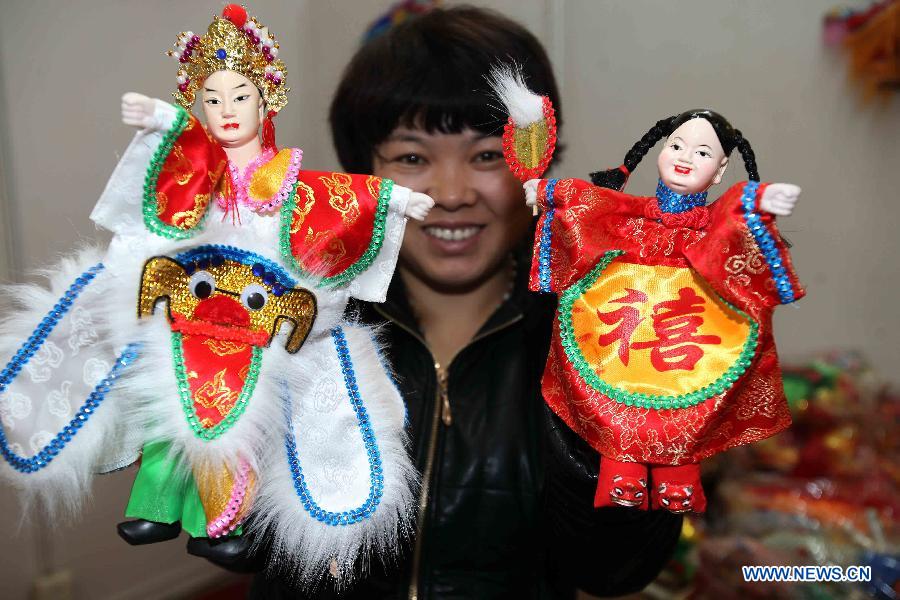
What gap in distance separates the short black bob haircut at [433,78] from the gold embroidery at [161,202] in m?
0.37

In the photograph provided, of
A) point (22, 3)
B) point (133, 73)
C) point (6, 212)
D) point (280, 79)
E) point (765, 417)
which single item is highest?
point (22, 3)

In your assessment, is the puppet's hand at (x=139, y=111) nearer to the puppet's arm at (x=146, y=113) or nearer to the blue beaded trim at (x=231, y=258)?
the puppet's arm at (x=146, y=113)

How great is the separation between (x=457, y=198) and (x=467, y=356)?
0.24 m

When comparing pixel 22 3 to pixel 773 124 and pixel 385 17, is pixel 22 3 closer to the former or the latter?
pixel 385 17

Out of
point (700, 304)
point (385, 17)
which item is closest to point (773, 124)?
point (385, 17)

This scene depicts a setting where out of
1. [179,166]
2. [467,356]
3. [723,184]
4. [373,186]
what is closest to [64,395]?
[179,166]

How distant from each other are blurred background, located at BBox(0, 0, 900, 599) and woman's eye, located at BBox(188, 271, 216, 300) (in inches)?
21.1

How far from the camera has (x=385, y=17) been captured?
1.41m

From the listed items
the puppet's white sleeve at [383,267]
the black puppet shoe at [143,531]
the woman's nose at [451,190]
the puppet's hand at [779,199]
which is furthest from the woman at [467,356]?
the puppet's hand at [779,199]

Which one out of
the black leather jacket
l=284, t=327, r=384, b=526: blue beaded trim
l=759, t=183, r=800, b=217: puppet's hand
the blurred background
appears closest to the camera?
l=759, t=183, r=800, b=217: puppet's hand

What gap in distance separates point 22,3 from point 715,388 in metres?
1.32

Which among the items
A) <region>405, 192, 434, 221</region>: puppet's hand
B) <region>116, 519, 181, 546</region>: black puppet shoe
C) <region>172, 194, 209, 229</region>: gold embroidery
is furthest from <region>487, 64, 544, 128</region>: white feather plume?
<region>116, 519, 181, 546</region>: black puppet shoe

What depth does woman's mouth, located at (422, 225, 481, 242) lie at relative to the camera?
3.23ft

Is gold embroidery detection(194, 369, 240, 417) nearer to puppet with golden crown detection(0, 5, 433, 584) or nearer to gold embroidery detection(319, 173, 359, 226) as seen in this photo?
puppet with golden crown detection(0, 5, 433, 584)
